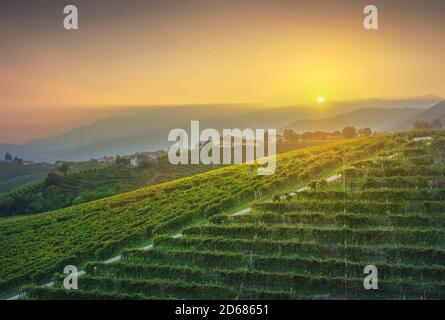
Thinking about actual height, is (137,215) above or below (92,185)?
above

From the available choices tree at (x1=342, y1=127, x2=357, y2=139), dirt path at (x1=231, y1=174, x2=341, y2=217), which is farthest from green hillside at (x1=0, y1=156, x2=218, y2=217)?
dirt path at (x1=231, y1=174, x2=341, y2=217)

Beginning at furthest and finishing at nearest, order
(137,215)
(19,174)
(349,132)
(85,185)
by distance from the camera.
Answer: (19,174), (349,132), (85,185), (137,215)

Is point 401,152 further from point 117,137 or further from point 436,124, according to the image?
point 117,137

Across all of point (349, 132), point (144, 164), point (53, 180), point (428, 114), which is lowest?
point (53, 180)

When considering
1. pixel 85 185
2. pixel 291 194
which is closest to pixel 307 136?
pixel 85 185

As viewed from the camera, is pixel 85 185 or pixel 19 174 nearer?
pixel 85 185

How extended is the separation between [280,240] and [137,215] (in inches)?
378

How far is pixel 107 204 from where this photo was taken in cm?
3002

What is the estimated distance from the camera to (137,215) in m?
25.6

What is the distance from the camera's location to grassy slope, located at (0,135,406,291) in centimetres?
2202

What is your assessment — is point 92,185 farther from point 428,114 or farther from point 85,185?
point 428,114

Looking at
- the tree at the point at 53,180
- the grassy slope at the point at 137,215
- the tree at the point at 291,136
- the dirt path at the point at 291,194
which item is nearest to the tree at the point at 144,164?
the tree at the point at 53,180

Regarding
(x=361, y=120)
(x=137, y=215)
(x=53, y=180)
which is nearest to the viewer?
(x=137, y=215)
